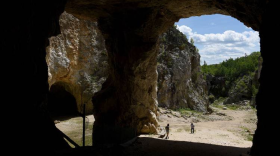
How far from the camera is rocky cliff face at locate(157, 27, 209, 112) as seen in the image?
31.7 meters

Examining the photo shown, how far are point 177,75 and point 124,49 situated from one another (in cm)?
1905

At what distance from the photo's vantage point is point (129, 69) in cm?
1553

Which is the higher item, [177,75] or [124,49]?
[124,49]

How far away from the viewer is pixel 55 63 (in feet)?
79.4

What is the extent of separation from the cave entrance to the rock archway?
1569cm

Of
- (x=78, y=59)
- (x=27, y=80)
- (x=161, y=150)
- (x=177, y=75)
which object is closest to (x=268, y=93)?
(x=161, y=150)

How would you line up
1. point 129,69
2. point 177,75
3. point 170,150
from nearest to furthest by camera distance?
point 170,150 < point 129,69 < point 177,75

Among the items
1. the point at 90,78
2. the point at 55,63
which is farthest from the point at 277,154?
the point at 90,78

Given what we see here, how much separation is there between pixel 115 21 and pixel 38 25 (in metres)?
8.18

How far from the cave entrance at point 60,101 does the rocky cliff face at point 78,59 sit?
1.79 metres

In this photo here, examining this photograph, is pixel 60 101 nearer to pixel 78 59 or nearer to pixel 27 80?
pixel 78 59

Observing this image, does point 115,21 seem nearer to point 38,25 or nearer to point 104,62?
point 38,25

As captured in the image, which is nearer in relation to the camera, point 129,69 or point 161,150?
point 161,150

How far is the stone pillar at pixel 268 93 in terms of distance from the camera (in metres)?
6.99
